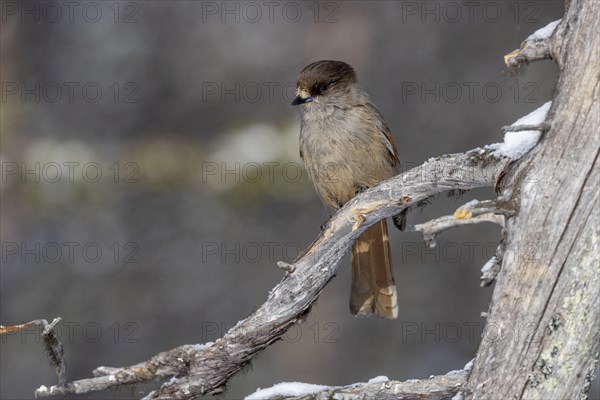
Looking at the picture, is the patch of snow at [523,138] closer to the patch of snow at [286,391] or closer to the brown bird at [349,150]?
the patch of snow at [286,391]

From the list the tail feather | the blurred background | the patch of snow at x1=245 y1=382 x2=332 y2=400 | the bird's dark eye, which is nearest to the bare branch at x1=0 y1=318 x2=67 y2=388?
the patch of snow at x1=245 y1=382 x2=332 y2=400

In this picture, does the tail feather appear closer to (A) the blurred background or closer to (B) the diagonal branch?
(B) the diagonal branch

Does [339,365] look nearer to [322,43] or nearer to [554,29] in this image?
[322,43]

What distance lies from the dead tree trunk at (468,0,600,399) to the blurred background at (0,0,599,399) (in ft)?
14.8

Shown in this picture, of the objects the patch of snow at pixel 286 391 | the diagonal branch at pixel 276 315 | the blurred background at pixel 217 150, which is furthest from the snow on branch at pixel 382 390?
Answer: the blurred background at pixel 217 150

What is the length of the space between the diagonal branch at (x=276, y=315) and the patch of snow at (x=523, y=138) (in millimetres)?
388

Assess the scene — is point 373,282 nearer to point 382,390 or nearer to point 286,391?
point 286,391

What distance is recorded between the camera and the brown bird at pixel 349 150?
5016 millimetres

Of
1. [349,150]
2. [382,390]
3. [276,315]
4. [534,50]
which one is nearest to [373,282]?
[349,150]

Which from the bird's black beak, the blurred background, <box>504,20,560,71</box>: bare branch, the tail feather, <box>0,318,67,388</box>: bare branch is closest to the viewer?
<box>504,20,560,71</box>: bare branch

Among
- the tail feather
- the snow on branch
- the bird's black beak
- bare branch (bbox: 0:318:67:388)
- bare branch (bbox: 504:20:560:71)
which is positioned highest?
the bird's black beak

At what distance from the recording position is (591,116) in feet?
9.77

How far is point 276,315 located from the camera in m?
3.80

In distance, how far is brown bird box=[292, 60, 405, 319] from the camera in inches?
197
